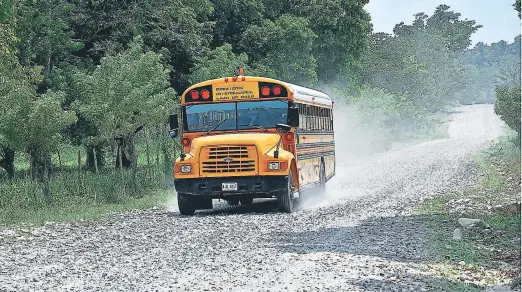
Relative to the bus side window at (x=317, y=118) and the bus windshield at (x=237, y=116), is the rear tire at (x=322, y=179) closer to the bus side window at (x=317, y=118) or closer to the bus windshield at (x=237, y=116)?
the bus side window at (x=317, y=118)

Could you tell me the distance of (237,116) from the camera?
1883 cm

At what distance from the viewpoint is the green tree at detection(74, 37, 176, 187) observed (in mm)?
22828

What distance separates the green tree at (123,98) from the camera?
74.9 feet

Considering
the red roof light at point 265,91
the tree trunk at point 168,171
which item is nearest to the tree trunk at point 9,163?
the tree trunk at point 168,171

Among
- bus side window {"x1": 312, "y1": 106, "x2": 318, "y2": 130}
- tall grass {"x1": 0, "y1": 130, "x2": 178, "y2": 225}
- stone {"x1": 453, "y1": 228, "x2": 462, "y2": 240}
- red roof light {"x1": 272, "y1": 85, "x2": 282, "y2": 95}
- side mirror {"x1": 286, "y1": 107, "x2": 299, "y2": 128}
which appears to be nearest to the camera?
stone {"x1": 453, "y1": 228, "x2": 462, "y2": 240}

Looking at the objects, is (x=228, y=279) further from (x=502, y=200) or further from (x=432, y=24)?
(x=432, y=24)

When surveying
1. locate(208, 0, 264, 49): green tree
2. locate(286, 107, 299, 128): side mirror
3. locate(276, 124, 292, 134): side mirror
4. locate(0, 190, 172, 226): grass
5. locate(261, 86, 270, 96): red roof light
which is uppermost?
locate(208, 0, 264, 49): green tree

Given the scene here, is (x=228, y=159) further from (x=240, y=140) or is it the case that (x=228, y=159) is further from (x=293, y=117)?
(x=293, y=117)

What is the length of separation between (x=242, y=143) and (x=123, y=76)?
707cm

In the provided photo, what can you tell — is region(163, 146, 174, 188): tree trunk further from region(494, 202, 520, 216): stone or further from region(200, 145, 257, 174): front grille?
region(494, 202, 520, 216): stone

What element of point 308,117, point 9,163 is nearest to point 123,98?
point 308,117

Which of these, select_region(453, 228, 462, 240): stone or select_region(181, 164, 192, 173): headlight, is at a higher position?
select_region(181, 164, 192, 173): headlight

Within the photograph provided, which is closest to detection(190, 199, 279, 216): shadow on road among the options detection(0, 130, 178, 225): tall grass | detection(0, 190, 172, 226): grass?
detection(0, 190, 172, 226): grass

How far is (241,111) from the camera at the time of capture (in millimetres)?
18844
